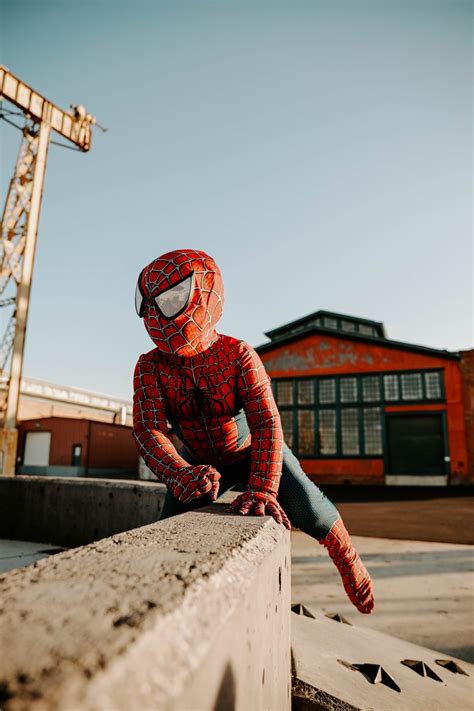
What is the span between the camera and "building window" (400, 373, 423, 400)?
1574 centimetres

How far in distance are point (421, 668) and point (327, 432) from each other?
14599mm

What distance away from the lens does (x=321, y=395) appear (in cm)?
1675

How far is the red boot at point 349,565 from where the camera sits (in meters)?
1.96

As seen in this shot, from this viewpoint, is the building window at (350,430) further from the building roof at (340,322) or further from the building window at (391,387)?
the building roof at (340,322)

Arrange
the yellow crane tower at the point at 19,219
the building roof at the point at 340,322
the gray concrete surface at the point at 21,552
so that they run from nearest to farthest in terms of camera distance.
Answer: the gray concrete surface at the point at 21,552
the yellow crane tower at the point at 19,219
the building roof at the point at 340,322

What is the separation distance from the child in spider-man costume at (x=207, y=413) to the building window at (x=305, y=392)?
Answer: 49.1ft

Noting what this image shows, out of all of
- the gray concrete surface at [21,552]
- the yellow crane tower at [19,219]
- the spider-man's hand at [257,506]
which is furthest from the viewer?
the yellow crane tower at [19,219]

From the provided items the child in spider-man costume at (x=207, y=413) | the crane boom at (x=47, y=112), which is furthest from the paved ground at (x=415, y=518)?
the crane boom at (x=47, y=112)

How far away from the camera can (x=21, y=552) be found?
3322 millimetres

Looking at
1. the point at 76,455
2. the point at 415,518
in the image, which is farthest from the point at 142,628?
the point at 76,455

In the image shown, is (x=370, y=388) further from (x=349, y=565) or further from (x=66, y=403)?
(x=66, y=403)

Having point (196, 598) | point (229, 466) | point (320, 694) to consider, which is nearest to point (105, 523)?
point (229, 466)

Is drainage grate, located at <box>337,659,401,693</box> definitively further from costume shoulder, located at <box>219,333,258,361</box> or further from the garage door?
the garage door

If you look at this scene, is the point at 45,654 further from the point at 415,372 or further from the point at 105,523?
the point at 415,372
